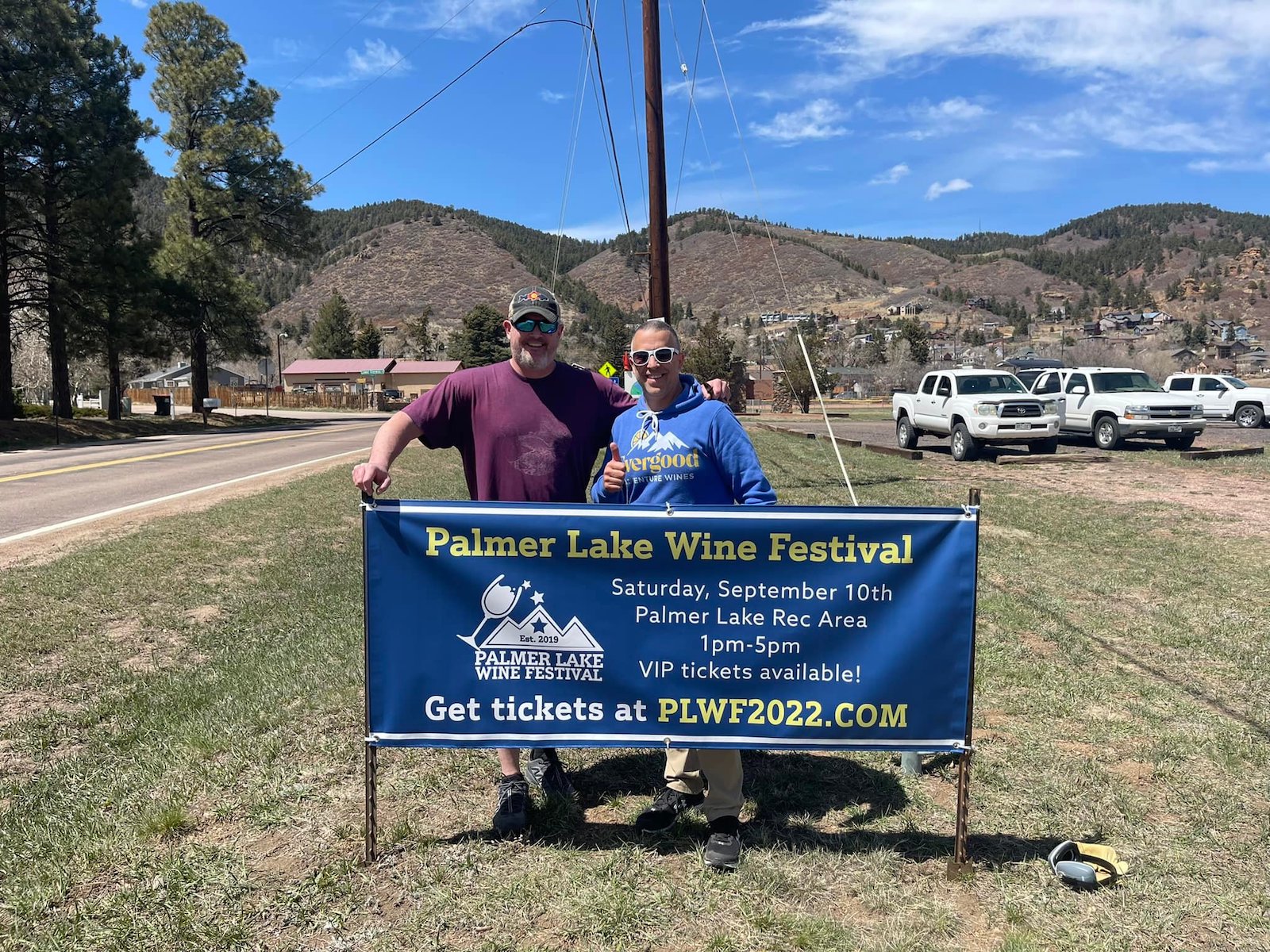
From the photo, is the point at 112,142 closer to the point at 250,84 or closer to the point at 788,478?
the point at 250,84

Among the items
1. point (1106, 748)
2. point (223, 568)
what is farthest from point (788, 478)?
point (1106, 748)

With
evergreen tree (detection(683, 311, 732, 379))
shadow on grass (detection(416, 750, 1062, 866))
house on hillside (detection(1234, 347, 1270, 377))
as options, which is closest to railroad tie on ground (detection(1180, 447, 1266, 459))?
shadow on grass (detection(416, 750, 1062, 866))

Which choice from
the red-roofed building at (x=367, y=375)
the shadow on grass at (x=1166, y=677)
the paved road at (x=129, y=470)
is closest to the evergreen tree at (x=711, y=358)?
the paved road at (x=129, y=470)

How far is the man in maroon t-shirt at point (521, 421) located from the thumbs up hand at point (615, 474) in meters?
0.17

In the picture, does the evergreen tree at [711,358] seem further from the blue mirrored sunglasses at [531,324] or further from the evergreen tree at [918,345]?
the blue mirrored sunglasses at [531,324]

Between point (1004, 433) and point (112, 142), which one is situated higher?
point (112, 142)

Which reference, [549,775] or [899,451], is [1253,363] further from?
[549,775]

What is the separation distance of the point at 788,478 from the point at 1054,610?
8.37 meters

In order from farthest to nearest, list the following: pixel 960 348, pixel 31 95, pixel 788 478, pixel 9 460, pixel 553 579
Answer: pixel 960 348 → pixel 31 95 → pixel 9 460 → pixel 788 478 → pixel 553 579

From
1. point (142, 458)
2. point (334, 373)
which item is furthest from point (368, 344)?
point (142, 458)

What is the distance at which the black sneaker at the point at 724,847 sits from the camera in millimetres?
3221

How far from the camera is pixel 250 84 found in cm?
4009

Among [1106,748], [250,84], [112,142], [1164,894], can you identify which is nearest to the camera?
[1164,894]

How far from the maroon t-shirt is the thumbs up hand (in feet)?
0.47
